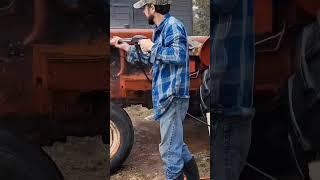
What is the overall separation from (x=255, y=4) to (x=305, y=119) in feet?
1.51

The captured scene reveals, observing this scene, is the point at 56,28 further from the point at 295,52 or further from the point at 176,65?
the point at 295,52

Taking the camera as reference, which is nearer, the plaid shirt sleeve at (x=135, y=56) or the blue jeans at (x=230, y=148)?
the blue jeans at (x=230, y=148)

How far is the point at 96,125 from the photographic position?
1.92 m

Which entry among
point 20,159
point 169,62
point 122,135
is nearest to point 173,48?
point 169,62

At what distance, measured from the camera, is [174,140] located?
2051 mm

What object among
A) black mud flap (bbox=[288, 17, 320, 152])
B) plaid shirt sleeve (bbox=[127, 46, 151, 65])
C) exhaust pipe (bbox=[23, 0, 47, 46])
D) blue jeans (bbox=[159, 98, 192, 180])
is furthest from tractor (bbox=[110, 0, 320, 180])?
exhaust pipe (bbox=[23, 0, 47, 46])

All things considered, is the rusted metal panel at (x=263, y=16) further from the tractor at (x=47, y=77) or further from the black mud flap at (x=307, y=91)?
the tractor at (x=47, y=77)

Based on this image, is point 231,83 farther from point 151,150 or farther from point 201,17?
point 151,150

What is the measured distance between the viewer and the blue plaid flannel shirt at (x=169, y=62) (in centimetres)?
203

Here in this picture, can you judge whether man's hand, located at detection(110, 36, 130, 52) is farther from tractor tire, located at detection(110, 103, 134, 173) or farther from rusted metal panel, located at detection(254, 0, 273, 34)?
rusted metal panel, located at detection(254, 0, 273, 34)

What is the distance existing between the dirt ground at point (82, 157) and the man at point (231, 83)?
1.39 feet

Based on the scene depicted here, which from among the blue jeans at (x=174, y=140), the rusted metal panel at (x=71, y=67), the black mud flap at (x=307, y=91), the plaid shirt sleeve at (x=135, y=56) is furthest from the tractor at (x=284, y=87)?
the rusted metal panel at (x=71, y=67)

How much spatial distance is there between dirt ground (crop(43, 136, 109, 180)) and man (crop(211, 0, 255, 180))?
16.7 inches

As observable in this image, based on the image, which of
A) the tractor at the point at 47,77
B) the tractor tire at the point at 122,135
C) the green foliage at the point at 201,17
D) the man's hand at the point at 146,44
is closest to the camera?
the tractor at the point at 47,77
